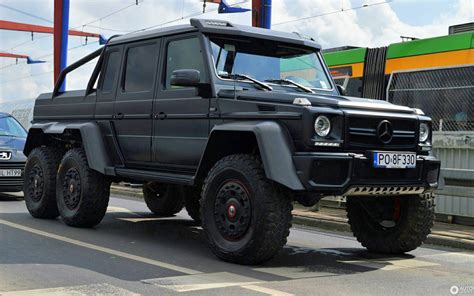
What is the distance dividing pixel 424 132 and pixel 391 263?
1.37 metres

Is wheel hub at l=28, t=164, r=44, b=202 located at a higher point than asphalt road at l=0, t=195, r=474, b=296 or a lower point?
higher

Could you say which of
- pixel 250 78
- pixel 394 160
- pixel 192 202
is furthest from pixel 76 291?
pixel 192 202

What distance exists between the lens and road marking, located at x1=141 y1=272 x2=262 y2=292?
16.2 feet

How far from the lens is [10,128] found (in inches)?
498

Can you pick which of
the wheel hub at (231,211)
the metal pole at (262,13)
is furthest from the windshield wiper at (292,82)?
the metal pole at (262,13)

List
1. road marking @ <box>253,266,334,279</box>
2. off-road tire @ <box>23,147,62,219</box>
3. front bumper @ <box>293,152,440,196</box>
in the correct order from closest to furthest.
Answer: front bumper @ <box>293,152,440,196</box> < road marking @ <box>253,266,334,279</box> < off-road tire @ <box>23,147,62,219</box>

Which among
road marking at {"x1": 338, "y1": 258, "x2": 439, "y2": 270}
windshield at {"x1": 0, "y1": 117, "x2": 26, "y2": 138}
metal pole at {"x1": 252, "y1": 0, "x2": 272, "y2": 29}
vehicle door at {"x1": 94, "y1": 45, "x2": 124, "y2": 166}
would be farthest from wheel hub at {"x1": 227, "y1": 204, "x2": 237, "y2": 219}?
metal pole at {"x1": 252, "y1": 0, "x2": 272, "y2": 29}

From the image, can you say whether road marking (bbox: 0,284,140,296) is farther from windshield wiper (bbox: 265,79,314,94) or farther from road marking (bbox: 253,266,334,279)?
windshield wiper (bbox: 265,79,314,94)

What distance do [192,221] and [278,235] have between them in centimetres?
385

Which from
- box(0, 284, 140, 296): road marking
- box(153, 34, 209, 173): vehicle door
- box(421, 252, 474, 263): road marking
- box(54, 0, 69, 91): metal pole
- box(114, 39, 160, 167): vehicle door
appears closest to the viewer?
box(0, 284, 140, 296): road marking

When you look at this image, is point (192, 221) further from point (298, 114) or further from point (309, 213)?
point (298, 114)

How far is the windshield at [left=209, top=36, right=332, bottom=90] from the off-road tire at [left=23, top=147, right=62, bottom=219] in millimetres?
3404

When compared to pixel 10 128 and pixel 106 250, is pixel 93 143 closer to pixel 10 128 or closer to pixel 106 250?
pixel 106 250

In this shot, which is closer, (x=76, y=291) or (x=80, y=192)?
(x=76, y=291)
